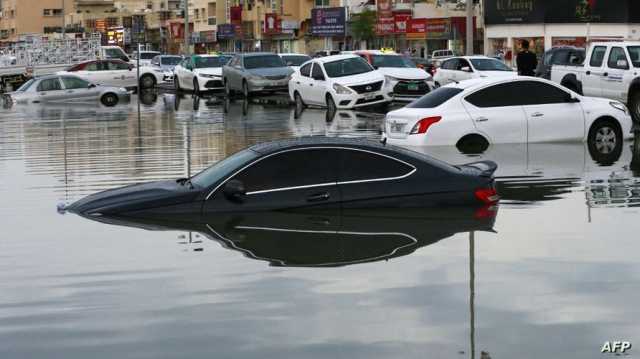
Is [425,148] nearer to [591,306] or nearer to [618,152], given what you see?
[618,152]

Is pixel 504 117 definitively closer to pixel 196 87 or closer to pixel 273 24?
pixel 196 87

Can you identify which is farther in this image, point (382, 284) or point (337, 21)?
point (337, 21)

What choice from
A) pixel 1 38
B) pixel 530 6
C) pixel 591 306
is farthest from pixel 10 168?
pixel 1 38

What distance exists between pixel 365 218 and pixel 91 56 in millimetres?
54645

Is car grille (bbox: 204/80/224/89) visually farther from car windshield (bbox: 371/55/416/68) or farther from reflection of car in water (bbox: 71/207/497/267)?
reflection of car in water (bbox: 71/207/497/267)

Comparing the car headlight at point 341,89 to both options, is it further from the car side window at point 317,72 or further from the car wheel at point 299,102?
the car wheel at point 299,102

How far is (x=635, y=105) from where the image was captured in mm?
29156

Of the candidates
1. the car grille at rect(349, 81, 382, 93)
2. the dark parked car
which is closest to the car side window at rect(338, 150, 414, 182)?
the dark parked car

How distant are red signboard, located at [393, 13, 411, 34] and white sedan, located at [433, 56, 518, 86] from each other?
4854 centimetres

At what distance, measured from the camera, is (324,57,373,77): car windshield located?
38.8 metres

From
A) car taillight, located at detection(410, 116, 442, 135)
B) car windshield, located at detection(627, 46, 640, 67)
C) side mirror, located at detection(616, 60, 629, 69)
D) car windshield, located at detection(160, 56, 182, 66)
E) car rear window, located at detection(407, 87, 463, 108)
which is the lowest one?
car windshield, located at detection(160, 56, 182, 66)

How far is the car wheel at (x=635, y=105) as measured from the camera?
2903 cm

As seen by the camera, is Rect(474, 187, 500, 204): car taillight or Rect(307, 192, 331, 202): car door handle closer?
Rect(307, 192, 331, 202): car door handle

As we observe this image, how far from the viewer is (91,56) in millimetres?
67750
